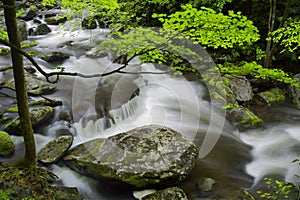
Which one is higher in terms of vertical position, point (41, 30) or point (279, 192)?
point (41, 30)

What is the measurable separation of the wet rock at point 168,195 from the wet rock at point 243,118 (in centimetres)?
362

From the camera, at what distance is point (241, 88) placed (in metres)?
9.16

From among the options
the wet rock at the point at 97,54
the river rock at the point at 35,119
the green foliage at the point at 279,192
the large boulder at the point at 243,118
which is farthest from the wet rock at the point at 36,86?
the green foliage at the point at 279,192

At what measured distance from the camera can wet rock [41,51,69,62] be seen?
1042 centimetres

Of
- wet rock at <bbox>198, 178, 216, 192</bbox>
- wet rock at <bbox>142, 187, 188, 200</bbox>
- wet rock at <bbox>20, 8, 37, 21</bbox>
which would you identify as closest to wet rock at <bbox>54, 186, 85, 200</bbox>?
wet rock at <bbox>142, 187, 188, 200</bbox>

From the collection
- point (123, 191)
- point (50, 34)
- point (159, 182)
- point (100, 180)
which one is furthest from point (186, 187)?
point (50, 34)

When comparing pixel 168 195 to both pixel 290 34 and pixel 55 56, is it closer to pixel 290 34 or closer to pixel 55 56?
pixel 290 34

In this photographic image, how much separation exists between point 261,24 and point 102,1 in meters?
7.74

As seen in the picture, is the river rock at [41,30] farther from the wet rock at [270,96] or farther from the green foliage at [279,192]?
the green foliage at [279,192]

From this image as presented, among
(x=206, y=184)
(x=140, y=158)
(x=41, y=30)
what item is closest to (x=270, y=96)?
(x=206, y=184)

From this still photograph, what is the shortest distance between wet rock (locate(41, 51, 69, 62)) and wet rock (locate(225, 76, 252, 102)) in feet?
21.2

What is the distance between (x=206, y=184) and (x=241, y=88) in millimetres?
4808

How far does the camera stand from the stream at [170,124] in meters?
5.57

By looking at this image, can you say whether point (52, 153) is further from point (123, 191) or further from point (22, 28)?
point (22, 28)
